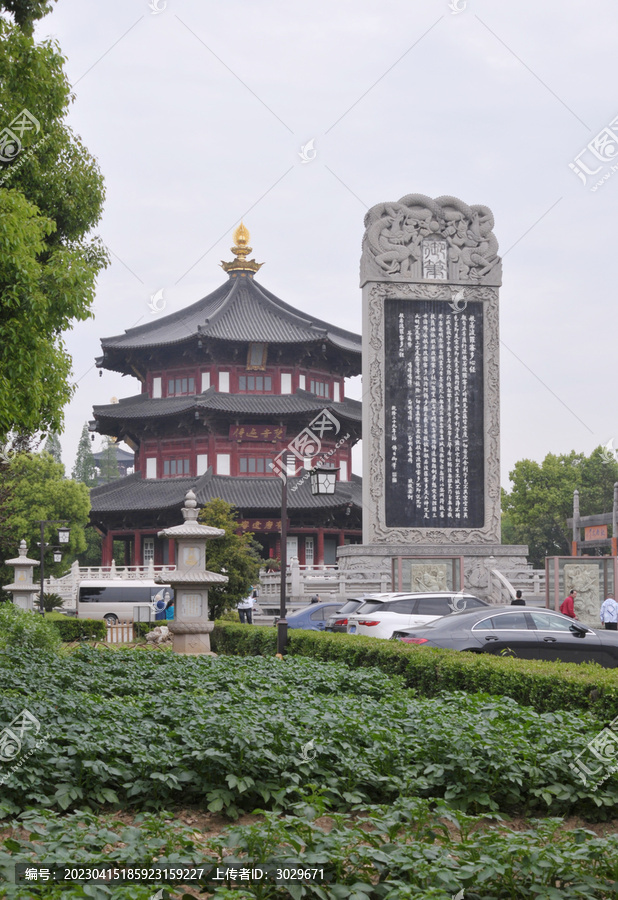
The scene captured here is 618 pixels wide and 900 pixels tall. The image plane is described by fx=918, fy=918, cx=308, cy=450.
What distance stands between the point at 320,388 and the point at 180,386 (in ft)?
22.6

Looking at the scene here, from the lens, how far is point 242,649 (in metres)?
18.5

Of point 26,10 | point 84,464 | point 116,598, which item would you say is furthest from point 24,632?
point 84,464

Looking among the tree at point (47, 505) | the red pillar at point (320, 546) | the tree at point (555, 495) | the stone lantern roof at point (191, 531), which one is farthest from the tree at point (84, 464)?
the stone lantern roof at point (191, 531)

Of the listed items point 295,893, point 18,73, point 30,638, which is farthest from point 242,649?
point 295,893

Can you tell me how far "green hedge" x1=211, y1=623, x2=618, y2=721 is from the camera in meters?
8.83

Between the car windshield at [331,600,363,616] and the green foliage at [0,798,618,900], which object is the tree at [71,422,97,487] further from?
the green foliage at [0,798,618,900]

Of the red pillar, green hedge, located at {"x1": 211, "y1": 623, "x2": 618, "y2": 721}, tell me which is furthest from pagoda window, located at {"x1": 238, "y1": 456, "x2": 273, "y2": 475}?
green hedge, located at {"x1": 211, "y1": 623, "x2": 618, "y2": 721}

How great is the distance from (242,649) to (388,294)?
1210cm

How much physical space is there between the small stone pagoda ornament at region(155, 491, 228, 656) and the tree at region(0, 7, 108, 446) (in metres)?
7.64

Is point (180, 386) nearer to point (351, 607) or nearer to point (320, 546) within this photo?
point (320, 546)

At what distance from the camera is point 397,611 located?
16.8 meters

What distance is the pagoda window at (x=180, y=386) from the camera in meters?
43.9

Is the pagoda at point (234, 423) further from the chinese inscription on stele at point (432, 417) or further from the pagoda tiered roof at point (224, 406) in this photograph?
the chinese inscription on stele at point (432, 417)

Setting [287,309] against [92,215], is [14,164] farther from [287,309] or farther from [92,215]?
[287,309]
